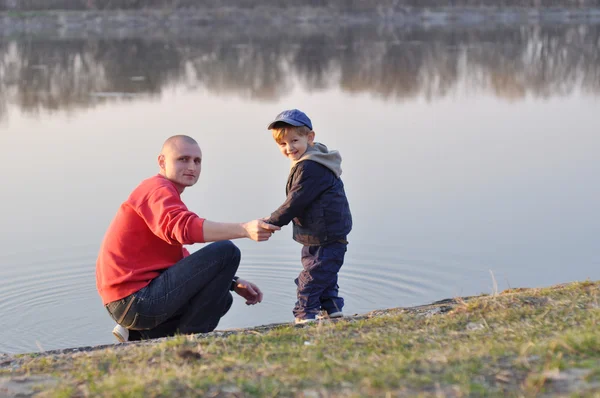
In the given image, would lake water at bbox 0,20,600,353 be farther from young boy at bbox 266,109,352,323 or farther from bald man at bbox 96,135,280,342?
bald man at bbox 96,135,280,342

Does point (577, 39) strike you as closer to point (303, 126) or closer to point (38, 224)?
point (38, 224)

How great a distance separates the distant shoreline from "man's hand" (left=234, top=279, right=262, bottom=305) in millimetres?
32167

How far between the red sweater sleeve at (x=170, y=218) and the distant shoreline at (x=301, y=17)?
3263 centimetres

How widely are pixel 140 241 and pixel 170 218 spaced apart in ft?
1.06

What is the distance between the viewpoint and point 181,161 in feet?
15.4

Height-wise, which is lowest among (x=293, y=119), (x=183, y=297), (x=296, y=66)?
(x=296, y=66)

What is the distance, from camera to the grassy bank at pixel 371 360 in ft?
9.70

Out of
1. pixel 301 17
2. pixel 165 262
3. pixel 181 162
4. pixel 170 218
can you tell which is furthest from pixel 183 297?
pixel 301 17

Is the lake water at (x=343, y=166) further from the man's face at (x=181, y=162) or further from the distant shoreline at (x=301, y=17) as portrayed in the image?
the distant shoreline at (x=301, y=17)

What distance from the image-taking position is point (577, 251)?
743 centimetres

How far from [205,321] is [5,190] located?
5625mm

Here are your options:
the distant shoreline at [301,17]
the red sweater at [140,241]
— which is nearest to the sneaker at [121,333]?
the red sweater at [140,241]

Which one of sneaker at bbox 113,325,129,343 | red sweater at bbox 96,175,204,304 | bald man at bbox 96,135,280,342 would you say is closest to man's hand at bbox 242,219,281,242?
bald man at bbox 96,135,280,342

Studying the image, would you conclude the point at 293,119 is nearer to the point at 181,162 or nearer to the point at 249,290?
the point at 181,162
